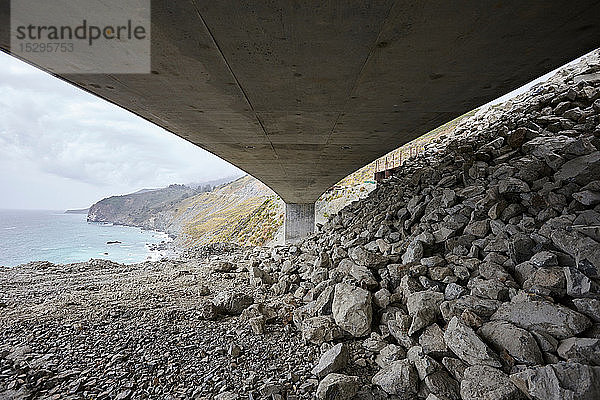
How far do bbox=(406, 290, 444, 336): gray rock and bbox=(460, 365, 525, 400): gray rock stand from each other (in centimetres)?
87

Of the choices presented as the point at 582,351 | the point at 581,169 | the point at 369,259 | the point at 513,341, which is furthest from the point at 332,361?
the point at 581,169

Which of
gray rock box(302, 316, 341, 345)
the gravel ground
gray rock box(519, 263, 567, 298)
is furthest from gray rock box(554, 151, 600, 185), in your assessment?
the gravel ground

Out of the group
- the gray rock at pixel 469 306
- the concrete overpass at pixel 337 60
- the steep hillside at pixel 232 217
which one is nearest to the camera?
the concrete overpass at pixel 337 60

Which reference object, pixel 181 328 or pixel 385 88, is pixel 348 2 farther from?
pixel 181 328

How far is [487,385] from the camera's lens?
9.35 feet

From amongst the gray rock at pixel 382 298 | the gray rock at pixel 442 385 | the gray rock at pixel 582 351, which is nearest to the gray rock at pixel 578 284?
the gray rock at pixel 582 351

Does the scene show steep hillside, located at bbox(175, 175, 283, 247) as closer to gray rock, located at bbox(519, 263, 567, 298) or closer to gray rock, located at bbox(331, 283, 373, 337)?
gray rock, located at bbox(331, 283, 373, 337)

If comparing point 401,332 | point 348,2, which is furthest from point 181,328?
point 348,2

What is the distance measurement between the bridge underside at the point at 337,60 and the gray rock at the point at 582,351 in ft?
9.79

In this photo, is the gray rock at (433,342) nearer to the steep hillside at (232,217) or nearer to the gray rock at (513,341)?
the gray rock at (513,341)

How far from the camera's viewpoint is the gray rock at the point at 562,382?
2.44 m

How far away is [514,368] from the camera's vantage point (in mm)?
→ 2932

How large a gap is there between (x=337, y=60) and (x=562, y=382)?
3.72m

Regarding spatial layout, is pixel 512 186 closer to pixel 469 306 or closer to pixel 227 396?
pixel 469 306
